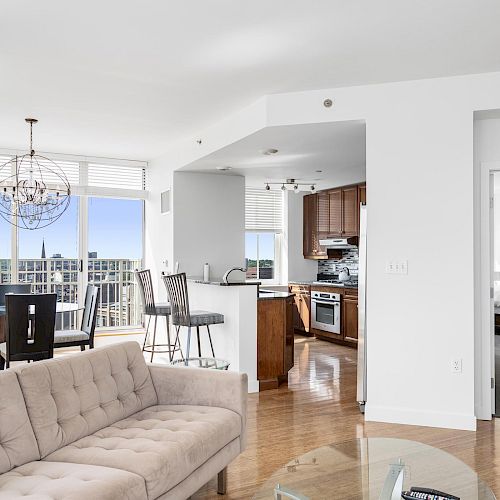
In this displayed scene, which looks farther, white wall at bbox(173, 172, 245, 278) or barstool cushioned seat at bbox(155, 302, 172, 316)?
white wall at bbox(173, 172, 245, 278)

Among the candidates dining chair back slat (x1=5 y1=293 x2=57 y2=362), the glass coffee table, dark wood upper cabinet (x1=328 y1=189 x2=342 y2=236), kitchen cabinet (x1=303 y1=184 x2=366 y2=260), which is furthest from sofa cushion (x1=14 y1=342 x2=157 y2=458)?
dark wood upper cabinet (x1=328 y1=189 x2=342 y2=236)

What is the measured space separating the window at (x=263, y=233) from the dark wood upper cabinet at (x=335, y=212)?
1.00 meters

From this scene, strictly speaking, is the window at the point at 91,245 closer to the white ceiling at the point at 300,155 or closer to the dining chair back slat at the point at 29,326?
the white ceiling at the point at 300,155

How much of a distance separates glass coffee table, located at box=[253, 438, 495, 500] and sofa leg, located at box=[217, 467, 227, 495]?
0.67 metres

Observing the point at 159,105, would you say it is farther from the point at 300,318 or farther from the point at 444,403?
the point at 300,318

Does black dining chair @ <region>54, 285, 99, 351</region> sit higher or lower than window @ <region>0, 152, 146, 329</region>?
lower

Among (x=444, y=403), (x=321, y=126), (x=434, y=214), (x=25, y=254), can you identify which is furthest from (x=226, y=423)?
(x=25, y=254)

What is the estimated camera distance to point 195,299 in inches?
252

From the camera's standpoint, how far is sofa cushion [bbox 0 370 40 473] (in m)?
2.25

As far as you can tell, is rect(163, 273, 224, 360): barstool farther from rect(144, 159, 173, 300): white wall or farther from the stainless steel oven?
the stainless steel oven

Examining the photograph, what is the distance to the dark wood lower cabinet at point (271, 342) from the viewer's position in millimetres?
5344


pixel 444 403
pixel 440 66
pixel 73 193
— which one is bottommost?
pixel 444 403

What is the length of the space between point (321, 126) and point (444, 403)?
8.05 ft

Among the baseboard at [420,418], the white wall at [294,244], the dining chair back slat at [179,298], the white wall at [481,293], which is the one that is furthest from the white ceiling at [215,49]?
the white wall at [294,244]
